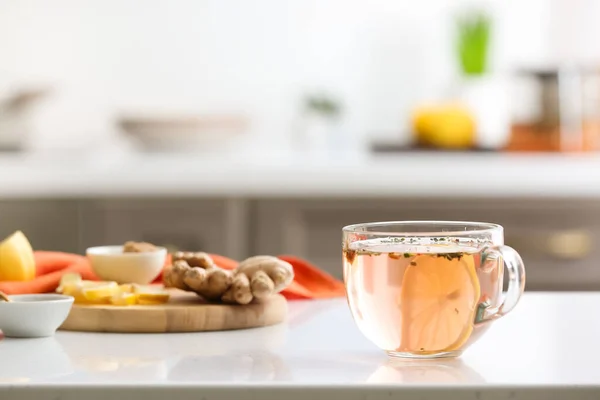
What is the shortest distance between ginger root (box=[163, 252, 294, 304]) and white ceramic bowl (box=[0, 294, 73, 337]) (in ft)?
0.35

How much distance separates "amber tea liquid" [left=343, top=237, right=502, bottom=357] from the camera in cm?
72

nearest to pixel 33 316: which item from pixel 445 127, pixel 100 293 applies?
pixel 100 293

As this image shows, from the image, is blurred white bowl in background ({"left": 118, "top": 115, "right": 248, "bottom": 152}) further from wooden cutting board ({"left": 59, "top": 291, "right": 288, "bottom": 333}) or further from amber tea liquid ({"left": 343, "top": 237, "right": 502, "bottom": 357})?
amber tea liquid ({"left": 343, "top": 237, "right": 502, "bottom": 357})

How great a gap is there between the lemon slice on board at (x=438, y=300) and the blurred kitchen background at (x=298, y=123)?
1.79 meters

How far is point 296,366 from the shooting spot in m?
0.71

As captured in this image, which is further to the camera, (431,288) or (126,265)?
(126,265)

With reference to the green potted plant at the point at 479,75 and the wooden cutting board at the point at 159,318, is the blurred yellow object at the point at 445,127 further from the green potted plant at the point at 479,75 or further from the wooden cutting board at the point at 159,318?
the wooden cutting board at the point at 159,318

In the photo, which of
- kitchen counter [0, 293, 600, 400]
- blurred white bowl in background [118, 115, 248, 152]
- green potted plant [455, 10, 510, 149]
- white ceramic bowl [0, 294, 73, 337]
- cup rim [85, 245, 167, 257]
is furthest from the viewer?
green potted plant [455, 10, 510, 149]

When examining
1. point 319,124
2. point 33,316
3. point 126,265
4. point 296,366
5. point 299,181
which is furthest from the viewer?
point 319,124

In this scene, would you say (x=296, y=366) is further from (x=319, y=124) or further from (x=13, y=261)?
(x=319, y=124)

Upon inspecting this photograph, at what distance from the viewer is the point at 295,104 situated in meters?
3.14

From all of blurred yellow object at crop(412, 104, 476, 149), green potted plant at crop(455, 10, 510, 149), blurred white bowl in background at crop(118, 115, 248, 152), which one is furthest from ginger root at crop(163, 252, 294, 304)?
green potted plant at crop(455, 10, 510, 149)

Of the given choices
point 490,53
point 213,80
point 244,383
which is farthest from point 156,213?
point 244,383

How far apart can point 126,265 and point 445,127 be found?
202cm
